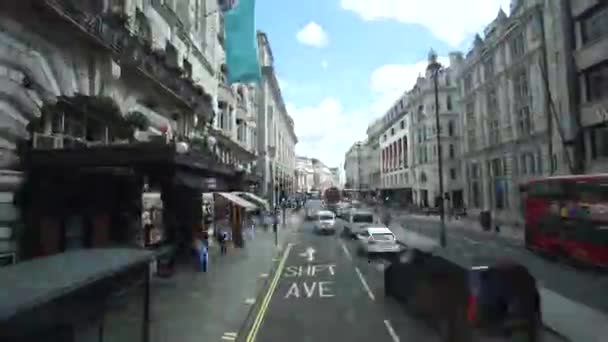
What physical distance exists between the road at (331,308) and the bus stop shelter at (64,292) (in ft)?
16.2

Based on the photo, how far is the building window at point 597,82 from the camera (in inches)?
1217

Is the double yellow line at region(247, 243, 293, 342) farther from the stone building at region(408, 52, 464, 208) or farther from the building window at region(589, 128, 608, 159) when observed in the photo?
the stone building at region(408, 52, 464, 208)

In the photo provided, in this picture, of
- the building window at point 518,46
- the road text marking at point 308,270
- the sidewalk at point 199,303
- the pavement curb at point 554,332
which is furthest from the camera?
the building window at point 518,46

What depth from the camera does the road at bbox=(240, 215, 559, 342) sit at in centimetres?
1060

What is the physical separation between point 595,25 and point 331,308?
3034 centimetres

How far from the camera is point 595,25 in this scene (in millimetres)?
31812

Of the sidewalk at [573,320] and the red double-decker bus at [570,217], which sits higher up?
the red double-decker bus at [570,217]

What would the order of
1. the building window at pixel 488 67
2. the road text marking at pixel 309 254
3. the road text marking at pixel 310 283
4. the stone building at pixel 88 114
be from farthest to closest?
the building window at pixel 488 67 < the road text marking at pixel 309 254 < the road text marking at pixel 310 283 < the stone building at pixel 88 114

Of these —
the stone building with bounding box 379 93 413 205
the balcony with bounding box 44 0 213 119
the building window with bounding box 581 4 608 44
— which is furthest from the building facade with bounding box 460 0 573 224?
the stone building with bounding box 379 93 413 205

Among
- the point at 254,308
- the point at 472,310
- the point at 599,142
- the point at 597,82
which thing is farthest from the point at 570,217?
the point at 597,82

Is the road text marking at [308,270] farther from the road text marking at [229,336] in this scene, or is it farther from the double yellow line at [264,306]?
the road text marking at [229,336]

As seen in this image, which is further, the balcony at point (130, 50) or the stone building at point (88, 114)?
the balcony at point (130, 50)

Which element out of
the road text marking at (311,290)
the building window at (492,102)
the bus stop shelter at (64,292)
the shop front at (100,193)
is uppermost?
the building window at (492,102)

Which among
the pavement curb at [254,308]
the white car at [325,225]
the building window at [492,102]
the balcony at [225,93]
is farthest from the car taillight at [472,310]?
the building window at [492,102]
